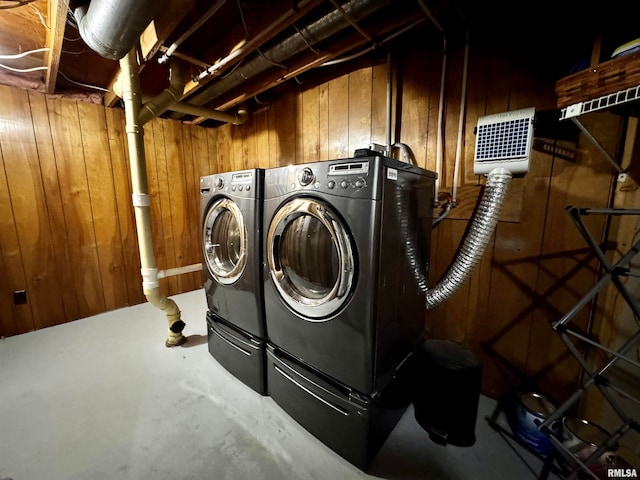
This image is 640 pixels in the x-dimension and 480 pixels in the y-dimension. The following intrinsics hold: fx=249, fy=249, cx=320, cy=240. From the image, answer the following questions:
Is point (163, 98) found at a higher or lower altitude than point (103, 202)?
higher

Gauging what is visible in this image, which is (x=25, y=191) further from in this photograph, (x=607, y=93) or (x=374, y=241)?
(x=607, y=93)

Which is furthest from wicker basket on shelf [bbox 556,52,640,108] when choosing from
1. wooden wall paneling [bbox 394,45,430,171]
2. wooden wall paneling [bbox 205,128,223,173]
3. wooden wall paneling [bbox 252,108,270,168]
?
wooden wall paneling [bbox 205,128,223,173]

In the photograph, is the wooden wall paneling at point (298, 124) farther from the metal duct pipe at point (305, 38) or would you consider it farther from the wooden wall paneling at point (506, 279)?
the wooden wall paneling at point (506, 279)

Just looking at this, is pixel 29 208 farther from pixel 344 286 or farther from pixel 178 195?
pixel 344 286

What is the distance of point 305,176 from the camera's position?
41.8 inches

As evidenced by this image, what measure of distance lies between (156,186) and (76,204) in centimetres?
67

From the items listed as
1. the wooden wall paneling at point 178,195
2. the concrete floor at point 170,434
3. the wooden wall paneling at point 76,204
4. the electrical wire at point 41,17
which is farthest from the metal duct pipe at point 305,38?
the concrete floor at point 170,434

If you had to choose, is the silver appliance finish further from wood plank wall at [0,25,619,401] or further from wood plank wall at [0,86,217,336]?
wood plank wall at [0,86,217,336]

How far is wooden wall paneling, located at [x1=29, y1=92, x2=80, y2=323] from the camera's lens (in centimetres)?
207

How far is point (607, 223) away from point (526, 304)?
494mm

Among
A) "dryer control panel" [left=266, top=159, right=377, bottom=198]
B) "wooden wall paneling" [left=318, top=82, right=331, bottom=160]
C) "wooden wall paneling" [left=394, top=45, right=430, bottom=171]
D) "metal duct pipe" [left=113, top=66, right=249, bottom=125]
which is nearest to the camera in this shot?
"dryer control panel" [left=266, top=159, right=377, bottom=198]

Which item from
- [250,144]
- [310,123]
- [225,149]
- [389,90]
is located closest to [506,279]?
[389,90]

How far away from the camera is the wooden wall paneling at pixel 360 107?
172 centimetres

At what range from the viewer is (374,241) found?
896mm
